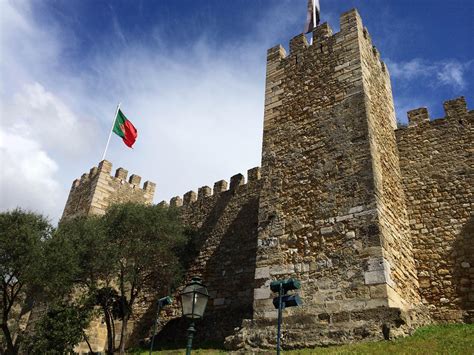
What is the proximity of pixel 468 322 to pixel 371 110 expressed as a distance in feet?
16.3

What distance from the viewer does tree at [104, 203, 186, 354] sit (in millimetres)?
14109

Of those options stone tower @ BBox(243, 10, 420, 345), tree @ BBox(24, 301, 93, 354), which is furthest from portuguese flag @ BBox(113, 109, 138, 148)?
stone tower @ BBox(243, 10, 420, 345)

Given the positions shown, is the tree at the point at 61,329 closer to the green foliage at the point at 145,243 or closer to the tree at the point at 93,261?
the tree at the point at 93,261

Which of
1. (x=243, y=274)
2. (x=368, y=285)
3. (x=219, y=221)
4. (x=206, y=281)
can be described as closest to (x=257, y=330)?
(x=368, y=285)

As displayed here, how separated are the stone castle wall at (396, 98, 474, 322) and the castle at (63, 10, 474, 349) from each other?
0.08ft

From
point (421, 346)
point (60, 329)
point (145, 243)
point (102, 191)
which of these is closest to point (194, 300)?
point (421, 346)

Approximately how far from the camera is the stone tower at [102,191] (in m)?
19.5

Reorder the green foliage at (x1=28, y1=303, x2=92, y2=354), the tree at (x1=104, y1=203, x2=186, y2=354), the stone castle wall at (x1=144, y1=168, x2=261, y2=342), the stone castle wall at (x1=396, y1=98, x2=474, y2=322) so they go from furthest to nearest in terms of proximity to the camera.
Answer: the tree at (x1=104, y1=203, x2=186, y2=354) < the stone castle wall at (x1=144, y1=168, x2=261, y2=342) < the green foliage at (x1=28, y1=303, x2=92, y2=354) < the stone castle wall at (x1=396, y1=98, x2=474, y2=322)

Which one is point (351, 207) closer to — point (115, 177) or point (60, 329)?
point (60, 329)

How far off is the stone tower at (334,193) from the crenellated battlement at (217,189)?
4.31 meters

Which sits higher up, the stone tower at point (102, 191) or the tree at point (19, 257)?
the stone tower at point (102, 191)

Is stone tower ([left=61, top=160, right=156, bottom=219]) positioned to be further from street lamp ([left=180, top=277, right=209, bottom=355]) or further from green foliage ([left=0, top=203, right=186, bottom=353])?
street lamp ([left=180, top=277, right=209, bottom=355])

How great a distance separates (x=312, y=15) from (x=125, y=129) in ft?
34.1

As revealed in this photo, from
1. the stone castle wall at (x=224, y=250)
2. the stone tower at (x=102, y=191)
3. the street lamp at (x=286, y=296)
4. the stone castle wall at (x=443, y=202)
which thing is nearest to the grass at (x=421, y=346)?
the street lamp at (x=286, y=296)
